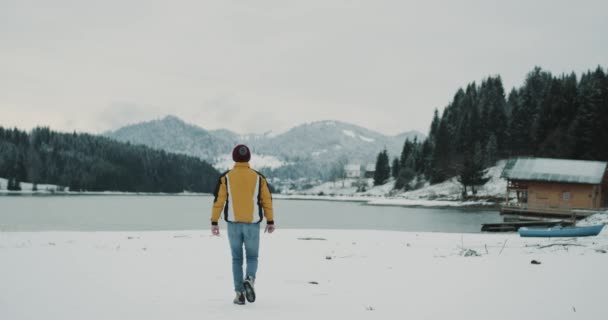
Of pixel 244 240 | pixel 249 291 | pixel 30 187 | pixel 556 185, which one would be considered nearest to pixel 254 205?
pixel 244 240

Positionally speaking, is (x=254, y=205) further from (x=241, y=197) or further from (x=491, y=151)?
(x=491, y=151)

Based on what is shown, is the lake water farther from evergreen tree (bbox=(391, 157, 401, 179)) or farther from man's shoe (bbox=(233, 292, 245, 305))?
evergreen tree (bbox=(391, 157, 401, 179))

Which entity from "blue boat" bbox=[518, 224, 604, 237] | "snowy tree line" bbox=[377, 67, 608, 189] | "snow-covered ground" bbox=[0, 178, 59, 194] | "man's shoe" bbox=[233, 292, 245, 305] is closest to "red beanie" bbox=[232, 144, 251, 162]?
"man's shoe" bbox=[233, 292, 245, 305]

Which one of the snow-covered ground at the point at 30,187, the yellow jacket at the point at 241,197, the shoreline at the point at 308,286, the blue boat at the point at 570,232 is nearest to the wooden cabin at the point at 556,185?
the blue boat at the point at 570,232

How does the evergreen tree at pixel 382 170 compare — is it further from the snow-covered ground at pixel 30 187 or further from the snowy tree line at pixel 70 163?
the snow-covered ground at pixel 30 187

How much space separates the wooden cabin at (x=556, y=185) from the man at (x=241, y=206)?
45137 millimetres

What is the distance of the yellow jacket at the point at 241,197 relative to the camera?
6672 millimetres

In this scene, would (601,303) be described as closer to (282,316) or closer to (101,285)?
(282,316)

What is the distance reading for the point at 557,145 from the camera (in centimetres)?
7031

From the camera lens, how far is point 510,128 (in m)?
98.8

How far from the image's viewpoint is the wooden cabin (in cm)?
4633

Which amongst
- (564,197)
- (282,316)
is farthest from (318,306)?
(564,197)

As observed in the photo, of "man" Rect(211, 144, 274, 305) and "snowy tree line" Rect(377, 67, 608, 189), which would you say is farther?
"snowy tree line" Rect(377, 67, 608, 189)

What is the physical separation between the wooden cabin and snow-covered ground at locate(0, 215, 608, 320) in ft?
126
